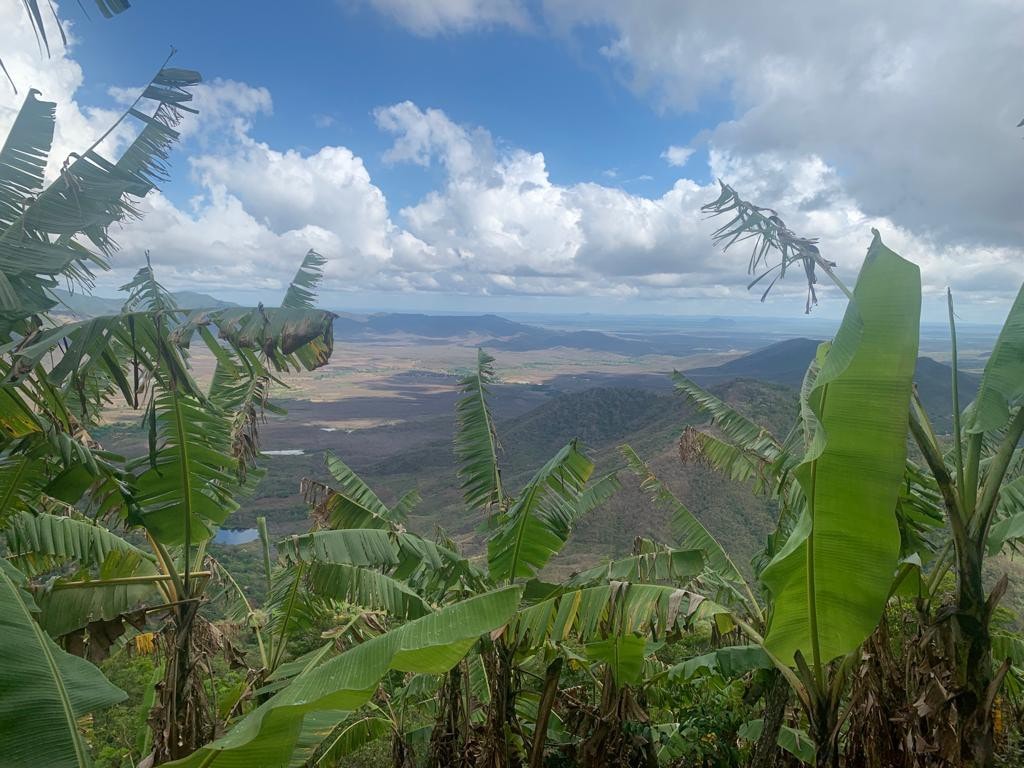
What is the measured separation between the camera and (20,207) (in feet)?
13.3

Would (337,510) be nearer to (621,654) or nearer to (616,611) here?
(621,654)

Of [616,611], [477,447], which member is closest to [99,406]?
[477,447]

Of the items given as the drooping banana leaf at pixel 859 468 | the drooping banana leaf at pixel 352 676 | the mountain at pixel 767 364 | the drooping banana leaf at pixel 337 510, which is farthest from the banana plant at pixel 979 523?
the mountain at pixel 767 364

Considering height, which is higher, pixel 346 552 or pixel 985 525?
pixel 985 525

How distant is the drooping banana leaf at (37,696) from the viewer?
2.13 metres

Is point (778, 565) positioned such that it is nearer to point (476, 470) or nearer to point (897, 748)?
point (897, 748)

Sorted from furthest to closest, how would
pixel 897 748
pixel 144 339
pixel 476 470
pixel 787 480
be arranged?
pixel 476 470 < pixel 787 480 < pixel 897 748 < pixel 144 339

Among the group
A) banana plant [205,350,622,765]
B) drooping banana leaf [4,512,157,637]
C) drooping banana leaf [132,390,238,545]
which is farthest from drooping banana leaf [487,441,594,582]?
drooping banana leaf [4,512,157,637]

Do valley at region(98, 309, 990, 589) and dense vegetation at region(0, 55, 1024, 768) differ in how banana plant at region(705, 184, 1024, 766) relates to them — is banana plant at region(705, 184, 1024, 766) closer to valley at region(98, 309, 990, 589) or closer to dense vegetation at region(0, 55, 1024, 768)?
dense vegetation at region(0, 55, 1024, 768)

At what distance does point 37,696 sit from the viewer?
7.31 ft

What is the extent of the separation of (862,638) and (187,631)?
381 cm

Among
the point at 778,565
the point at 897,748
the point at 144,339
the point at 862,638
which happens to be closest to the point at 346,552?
the point at 144,339

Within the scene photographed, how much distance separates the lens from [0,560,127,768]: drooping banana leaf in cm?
213

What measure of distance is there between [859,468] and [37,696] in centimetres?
334
